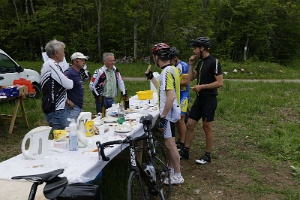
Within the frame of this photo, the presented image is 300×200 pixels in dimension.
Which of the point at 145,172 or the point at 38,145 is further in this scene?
the point at 145,172

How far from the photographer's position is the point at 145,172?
3.16 meters

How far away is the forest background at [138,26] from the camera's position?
23.4 meters

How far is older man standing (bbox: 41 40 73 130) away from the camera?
3820 millimetres

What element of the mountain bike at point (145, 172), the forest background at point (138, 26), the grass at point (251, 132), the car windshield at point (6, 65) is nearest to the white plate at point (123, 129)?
the mountain bike at point (145, 172)

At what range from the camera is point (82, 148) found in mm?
3221

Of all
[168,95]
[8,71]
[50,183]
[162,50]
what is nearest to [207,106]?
[168,95]

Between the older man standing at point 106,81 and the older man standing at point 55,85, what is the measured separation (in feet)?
4.90

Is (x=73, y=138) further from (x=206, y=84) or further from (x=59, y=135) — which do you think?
(x=206, y=84)

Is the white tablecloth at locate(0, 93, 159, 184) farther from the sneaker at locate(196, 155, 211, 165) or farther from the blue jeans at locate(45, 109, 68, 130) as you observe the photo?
the sneaker at locate(196, 155, 211, 165)

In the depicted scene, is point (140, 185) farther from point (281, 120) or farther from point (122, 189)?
point (281, 120)

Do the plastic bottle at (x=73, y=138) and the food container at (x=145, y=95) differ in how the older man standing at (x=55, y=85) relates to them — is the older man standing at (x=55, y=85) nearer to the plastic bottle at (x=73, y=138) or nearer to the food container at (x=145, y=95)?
the plastic bottle at (x=73, y=138)

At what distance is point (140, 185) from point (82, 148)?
2.52ft

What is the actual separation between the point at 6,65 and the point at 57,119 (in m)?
6.40

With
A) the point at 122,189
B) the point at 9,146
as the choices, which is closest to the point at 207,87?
the point at 122,189
